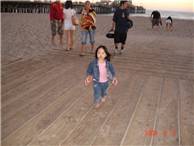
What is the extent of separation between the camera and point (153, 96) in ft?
20.3

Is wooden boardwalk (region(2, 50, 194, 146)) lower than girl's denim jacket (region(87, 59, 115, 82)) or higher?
lower

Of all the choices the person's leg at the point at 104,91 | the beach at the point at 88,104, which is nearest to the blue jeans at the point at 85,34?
the beach at the point at 88,104

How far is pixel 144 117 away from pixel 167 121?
347 millimetres

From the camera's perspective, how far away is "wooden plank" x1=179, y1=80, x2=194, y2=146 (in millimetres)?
4387

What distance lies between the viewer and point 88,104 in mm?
5590

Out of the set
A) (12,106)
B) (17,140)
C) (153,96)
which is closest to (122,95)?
(153,96)

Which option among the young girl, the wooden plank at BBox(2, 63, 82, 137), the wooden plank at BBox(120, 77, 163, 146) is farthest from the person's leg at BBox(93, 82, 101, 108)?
the wooden plank at BBox(2, 63, 82, 137)

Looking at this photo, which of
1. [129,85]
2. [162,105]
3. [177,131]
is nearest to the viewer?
[177,131]

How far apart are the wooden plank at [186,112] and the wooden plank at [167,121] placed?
91mm

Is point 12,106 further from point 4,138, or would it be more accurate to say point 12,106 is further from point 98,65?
point 98,65

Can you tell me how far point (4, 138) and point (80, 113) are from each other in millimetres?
1322

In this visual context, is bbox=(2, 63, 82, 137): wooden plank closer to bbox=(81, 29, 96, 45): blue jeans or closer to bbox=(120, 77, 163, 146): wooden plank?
bbox=(120, 77, 163, 146): wooden plank

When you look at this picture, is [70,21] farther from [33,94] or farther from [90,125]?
[90,125]

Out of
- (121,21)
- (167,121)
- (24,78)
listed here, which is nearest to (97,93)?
(167,121)
